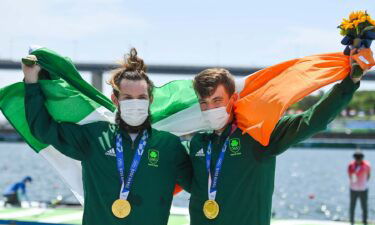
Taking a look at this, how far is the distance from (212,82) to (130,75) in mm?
537

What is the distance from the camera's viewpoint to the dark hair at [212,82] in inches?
166

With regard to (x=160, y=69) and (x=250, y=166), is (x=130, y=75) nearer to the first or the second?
(x=250, y=166)

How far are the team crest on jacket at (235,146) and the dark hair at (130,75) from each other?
1.82 feet

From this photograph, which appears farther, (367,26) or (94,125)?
(94,125)

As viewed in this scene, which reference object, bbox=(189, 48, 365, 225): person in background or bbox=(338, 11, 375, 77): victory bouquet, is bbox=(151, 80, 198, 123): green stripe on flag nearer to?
bbox=(189, 48, 365, 225): person in background

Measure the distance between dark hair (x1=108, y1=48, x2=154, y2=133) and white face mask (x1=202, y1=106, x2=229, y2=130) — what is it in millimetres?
400

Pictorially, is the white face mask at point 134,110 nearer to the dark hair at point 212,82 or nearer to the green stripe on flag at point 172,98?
the dark hair at point 212,82

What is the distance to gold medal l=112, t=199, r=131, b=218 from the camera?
4.01 metres

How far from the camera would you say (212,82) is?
420 cm

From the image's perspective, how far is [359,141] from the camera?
291ft

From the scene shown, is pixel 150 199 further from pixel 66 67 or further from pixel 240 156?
pixel 66 67


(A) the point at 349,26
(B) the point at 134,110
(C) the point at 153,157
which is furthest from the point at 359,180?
(B) the point at 134,110

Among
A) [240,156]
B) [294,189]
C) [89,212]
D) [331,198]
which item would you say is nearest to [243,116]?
[240,156]

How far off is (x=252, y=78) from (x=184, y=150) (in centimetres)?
77
